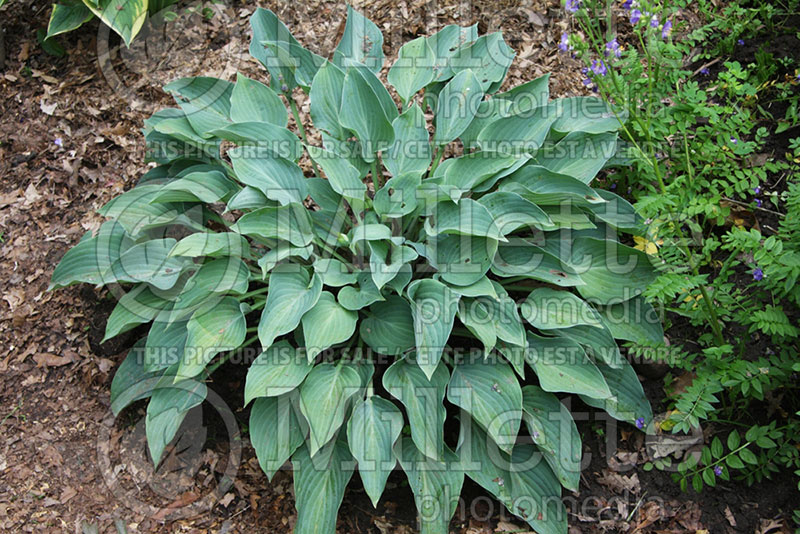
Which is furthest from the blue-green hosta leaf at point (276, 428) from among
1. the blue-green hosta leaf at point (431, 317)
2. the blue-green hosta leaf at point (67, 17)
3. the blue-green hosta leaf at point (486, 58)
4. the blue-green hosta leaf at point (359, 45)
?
the blue-green hosta leaf at point (67, 17)

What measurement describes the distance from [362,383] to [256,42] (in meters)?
1.70

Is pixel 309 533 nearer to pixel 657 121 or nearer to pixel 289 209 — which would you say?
pixel 289 209

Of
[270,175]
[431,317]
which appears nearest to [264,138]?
[270,175]

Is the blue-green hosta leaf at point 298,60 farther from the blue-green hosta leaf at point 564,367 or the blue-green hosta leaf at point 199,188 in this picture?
the blue-green hosta leaf at point 564,367

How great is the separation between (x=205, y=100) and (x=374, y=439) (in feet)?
5.91

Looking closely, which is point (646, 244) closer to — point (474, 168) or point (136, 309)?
point (474, 168)

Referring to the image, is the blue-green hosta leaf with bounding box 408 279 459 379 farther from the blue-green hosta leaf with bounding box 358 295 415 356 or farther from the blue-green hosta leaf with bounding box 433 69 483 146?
the blue-green hosta leaf with bounding box 433 69 483 146

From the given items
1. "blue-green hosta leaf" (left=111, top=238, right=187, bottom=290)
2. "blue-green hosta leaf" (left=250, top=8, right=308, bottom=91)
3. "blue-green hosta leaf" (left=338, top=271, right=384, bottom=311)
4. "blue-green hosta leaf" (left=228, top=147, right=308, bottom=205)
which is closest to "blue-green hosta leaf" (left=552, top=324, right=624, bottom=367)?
"blue-green hosta leaf" (left=338, top=271, right=384, bottom=311)

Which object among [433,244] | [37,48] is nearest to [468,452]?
[433,244]

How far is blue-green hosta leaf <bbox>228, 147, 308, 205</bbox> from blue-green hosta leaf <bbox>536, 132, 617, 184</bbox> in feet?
3.73

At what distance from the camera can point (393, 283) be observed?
2715mm

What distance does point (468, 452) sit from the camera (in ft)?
8.90

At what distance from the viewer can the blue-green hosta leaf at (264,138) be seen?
2787 mm

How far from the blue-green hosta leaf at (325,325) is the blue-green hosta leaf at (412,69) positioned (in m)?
1.09
